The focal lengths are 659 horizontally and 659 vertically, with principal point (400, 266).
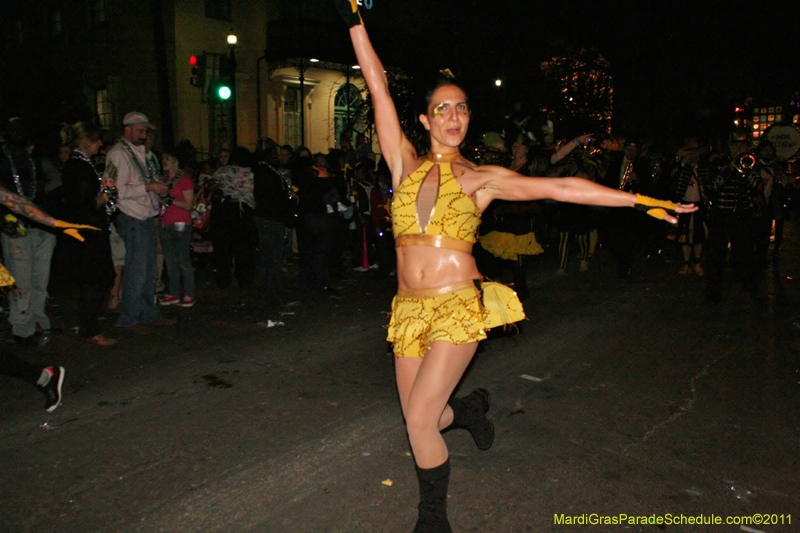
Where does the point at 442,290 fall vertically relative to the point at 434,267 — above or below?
below

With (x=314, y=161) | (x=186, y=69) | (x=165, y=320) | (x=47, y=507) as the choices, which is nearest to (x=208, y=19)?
(x=186, y=69)

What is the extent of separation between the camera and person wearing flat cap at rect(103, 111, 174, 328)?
6617 millimetres

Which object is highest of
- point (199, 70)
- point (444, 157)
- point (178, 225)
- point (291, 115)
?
point (199, 70)

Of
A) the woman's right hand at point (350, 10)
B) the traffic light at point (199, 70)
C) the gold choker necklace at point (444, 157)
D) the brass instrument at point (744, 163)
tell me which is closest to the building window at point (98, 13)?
the traffic light at point (199, 70)

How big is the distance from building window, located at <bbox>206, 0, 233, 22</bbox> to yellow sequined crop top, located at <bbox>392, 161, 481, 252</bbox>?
22.2 meters

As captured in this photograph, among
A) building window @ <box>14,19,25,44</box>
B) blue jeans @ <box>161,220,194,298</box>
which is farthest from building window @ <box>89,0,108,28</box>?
blue jeans @ <box>161,220,194,298</box>

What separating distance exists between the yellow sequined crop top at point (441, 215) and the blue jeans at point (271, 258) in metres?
5.25

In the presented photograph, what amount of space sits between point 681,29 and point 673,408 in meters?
17.1

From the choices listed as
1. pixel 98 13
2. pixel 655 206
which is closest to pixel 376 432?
pixel 655 206

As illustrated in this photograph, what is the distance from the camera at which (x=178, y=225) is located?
8062mm

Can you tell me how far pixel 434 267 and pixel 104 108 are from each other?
2559 centimetres

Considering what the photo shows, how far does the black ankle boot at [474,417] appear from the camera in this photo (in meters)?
3.70

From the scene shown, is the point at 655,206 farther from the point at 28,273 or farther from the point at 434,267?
the point at 28,273

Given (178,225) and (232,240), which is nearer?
(178,225)
